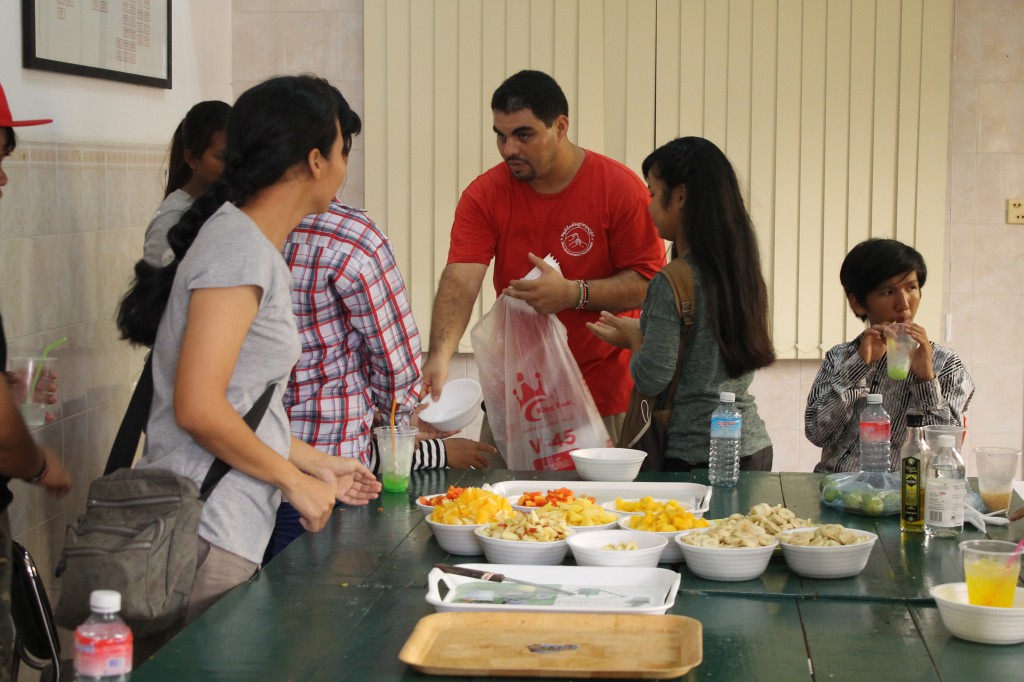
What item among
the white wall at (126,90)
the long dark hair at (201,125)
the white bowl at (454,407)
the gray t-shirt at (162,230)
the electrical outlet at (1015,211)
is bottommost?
the white bowl at (454,407)

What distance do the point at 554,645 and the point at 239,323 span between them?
713 millimetres

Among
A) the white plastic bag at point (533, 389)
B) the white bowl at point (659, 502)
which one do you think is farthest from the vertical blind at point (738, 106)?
the white bowl at point (659, 502)

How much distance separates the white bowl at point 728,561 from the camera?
6.26ft

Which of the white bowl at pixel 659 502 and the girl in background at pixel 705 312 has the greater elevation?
the girl in background at pixel 705 312

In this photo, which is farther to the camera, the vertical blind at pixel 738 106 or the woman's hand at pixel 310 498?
the vertical blind at pixel 738 106

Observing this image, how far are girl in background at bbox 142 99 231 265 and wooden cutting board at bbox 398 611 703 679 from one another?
63.8 inches

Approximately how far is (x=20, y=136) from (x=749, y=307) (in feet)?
6.04

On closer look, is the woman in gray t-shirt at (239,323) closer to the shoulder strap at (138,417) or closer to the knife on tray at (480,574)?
the shoulder strap at (138,417)

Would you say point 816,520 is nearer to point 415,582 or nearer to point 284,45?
point 415,582

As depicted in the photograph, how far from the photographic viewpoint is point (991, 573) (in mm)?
1648

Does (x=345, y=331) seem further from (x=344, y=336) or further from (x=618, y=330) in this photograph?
(x=618, y=330)

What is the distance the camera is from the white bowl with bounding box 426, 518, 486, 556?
211 centimetres

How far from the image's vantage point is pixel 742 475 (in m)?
2.80

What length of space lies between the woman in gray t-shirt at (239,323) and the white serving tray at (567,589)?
346 mm
